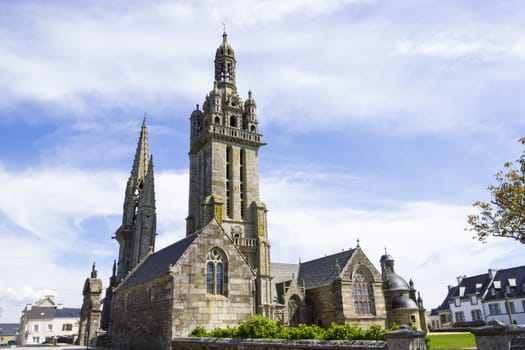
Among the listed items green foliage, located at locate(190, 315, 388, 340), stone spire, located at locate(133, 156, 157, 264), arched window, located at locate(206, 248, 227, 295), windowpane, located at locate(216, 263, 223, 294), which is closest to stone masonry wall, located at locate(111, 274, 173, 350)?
green foliage, located at locate(190, 315, 388, 340)

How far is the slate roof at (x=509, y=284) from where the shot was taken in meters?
53.0

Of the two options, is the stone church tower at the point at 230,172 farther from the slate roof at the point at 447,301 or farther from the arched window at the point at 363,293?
the slate roof at the point at 447,301

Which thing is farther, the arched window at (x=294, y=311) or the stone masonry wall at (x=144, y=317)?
the arched window at (x=294, y=311)

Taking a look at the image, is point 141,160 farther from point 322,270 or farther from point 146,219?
point 322,270

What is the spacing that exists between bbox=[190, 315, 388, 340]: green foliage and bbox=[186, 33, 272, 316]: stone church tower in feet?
91.9

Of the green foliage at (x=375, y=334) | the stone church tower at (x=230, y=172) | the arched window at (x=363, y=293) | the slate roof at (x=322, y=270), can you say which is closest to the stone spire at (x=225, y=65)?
the stone church tower at (x=230, y=172)

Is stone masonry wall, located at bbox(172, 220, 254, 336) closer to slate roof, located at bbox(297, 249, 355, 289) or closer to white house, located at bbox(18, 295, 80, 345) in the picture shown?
slate roof, located at bbox(297, 249, 355, 289)

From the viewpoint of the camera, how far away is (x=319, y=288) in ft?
141

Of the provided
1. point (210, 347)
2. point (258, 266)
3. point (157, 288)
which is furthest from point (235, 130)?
point (210, 347)

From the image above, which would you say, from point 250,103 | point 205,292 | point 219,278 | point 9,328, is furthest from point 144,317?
point 9,328

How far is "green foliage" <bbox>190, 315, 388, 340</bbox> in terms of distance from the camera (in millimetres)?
11839

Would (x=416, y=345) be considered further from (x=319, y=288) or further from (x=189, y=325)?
(x=319, y=288)

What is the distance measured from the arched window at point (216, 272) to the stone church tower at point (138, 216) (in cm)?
2346

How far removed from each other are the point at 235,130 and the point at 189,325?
A: 120 feet
